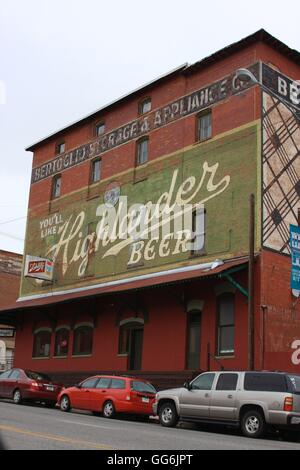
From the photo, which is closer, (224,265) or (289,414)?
(289,414)

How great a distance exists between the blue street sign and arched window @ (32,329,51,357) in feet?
49.1

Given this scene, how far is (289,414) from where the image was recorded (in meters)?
14.6

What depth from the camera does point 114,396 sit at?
1927 centimetres

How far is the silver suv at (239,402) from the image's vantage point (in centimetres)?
1490

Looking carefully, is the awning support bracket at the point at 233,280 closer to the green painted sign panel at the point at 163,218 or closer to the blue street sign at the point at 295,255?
the green painted sign panel at the point at 163,218

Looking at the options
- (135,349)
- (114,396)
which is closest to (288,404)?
(114,396)

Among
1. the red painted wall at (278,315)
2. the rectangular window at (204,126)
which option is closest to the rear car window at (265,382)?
the red painted wall at (278,315)

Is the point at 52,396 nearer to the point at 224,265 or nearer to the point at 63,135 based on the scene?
the point at 224,265

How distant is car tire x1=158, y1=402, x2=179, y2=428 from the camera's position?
17328mm

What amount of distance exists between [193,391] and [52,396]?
8172 millimetres

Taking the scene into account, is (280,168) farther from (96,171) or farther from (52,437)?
(52,437)

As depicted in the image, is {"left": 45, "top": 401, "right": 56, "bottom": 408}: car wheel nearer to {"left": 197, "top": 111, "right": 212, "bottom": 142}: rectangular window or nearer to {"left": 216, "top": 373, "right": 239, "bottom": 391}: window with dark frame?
{"left": 216, "top": 373, "right": 239, "bottom": 391}: window with dark frame

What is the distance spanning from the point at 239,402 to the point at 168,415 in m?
2.60
